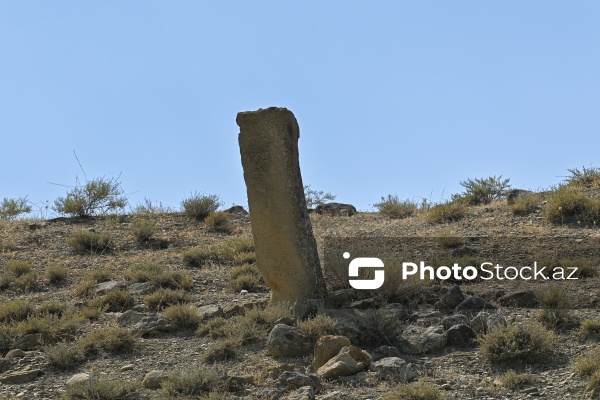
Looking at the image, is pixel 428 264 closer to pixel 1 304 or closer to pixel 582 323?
pixel 582 323

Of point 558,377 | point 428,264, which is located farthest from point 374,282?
point 558,377

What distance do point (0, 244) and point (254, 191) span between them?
8335mm

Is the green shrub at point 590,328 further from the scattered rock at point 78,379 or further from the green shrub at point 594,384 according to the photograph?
the scattered rock at point 78,379

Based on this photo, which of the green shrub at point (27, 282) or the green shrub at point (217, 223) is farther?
the green shrub at point (217, 223)

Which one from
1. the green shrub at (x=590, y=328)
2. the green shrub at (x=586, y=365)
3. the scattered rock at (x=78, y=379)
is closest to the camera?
the green shrub at (x=586, y=365)

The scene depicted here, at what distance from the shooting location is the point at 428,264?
14.5 meters

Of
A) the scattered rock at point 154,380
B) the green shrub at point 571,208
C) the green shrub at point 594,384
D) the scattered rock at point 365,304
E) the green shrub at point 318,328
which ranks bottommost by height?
the green shrub at point 594,384

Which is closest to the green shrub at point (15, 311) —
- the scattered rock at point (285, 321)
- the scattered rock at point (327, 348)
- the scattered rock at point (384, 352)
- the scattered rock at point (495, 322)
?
the scattered rock at point (285, 321)

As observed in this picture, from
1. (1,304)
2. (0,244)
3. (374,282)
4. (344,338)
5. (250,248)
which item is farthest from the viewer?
(0,244)

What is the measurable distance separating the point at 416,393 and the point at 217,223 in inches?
456

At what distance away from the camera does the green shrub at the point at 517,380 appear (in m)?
9.25

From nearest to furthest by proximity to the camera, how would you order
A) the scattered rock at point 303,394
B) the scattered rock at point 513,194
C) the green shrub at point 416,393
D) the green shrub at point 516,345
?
1. the green shrub at point 416,393
2. the scattered rock at point 303,394
3. the green shrub at point 516,345
4. the scattered rock at point 513,194

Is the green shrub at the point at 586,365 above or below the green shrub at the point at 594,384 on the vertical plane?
above

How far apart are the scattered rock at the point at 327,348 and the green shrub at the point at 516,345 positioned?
5.03 feet
